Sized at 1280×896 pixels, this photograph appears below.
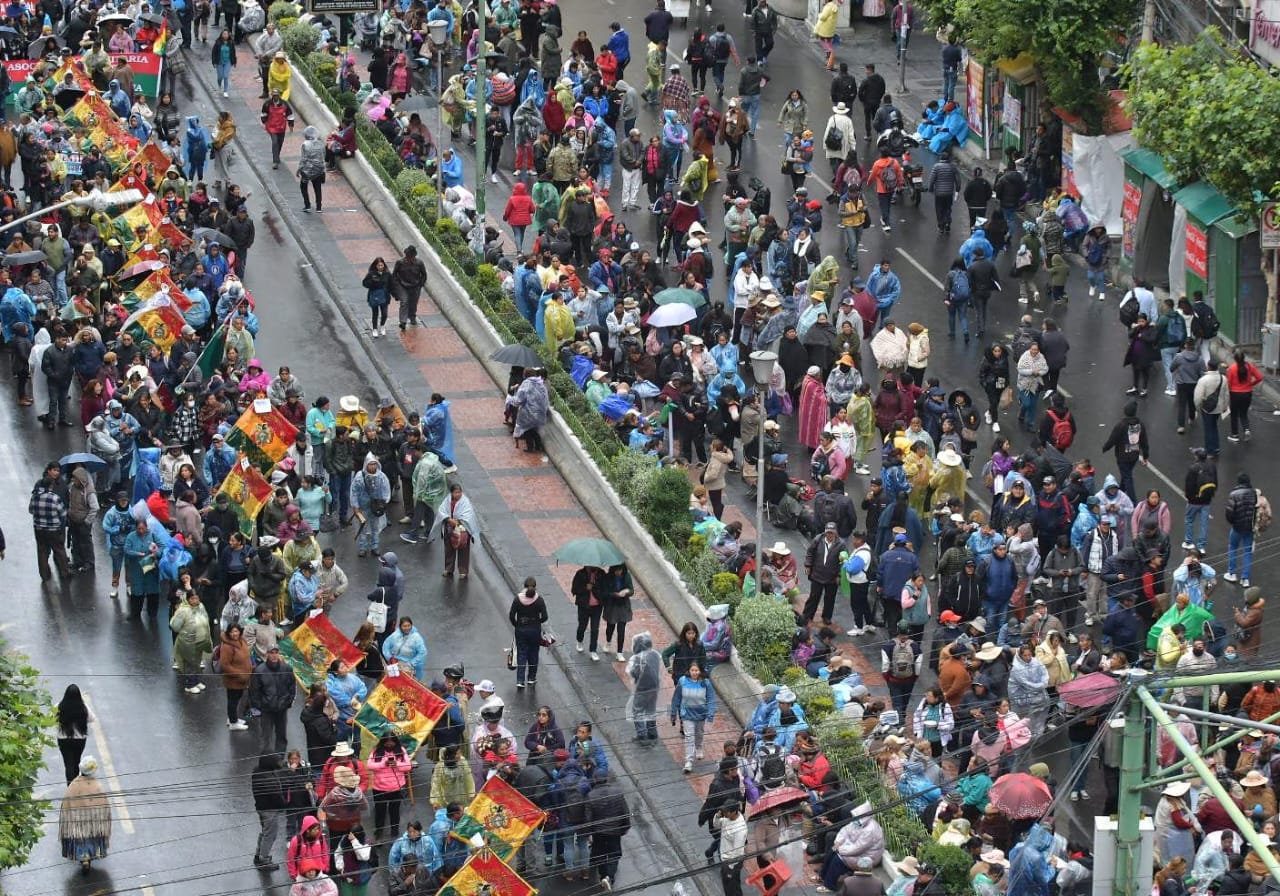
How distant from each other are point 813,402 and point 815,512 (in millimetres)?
3301

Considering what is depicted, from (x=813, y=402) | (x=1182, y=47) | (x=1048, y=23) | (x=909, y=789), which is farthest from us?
(x=1048, y=23)

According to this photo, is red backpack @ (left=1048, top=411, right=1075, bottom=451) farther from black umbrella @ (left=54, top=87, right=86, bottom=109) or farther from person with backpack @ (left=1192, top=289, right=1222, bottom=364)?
black umbrella @ (left=54, top=87, right=86, bottom=109)

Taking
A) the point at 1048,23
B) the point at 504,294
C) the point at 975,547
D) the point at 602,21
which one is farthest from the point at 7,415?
the point at 602,21

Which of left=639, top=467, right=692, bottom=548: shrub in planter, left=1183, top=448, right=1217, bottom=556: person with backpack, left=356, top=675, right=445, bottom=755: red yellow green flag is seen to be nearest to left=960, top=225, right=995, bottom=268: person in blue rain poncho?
left=1183, top=448, right=1217, bottom=556: person with backpack

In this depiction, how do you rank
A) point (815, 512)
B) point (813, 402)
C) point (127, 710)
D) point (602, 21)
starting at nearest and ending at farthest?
1. point (127, 710)
2. point (815, 512)
3. point (813, 402)
4. point (602, 21)

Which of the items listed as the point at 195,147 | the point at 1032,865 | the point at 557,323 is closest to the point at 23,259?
the point at 557,323

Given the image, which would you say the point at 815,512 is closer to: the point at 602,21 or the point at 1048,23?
the point at 1048,23

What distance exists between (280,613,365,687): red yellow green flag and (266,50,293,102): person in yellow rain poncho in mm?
19636

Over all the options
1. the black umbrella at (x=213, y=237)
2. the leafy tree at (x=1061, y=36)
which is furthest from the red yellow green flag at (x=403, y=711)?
the leafy tree at (x=1061, y=36)

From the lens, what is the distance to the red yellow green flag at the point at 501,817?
1033 inches

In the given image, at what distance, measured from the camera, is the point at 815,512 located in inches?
1271

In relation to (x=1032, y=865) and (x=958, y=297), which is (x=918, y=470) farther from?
(x=1032, y=865)

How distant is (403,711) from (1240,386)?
12882 millimetres

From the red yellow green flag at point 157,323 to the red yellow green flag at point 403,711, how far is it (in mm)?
9534
